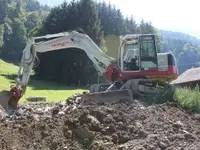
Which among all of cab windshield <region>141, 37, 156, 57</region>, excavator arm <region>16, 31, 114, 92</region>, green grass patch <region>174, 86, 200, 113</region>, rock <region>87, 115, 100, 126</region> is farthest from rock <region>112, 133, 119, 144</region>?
cab windshield <region>141, 37, 156, 57</region>

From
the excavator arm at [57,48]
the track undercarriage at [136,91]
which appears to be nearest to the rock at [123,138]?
the track undercarriage at [136,91]

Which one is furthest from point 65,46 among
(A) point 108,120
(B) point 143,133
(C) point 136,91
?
(B) point 143,133

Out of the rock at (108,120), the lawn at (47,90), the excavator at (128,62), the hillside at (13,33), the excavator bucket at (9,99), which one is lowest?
the lawn at (47,90)

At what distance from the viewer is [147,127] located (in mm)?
8898

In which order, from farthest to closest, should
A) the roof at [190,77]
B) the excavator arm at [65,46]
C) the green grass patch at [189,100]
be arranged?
1. the roof at [190,77]
2. the excavator arm at [65,46]
3. the green grass patch at [189,100]

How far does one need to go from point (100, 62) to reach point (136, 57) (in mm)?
1622

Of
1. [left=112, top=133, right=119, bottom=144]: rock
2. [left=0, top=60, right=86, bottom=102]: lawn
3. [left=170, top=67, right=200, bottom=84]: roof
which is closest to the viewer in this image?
[left=112, top=133, right=119, bottom=144]: rock

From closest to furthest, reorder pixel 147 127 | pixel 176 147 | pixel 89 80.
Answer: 1. pixel 176 147
2. pixel 147 127
3. pixel 89 80

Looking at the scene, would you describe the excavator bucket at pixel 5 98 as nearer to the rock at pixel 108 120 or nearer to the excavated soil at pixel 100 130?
the excavated soil at pixel 100 130

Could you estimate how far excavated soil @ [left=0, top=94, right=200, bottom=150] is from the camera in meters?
7.59

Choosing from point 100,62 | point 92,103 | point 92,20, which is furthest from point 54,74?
point 92,103

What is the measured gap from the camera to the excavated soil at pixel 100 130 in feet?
24.9

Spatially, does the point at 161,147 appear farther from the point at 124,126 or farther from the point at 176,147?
Answer: the point at 124,126

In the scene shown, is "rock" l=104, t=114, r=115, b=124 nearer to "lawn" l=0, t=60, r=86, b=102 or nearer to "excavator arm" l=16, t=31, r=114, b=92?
"excavator arm" l=16, t=31, r=114, b=92
